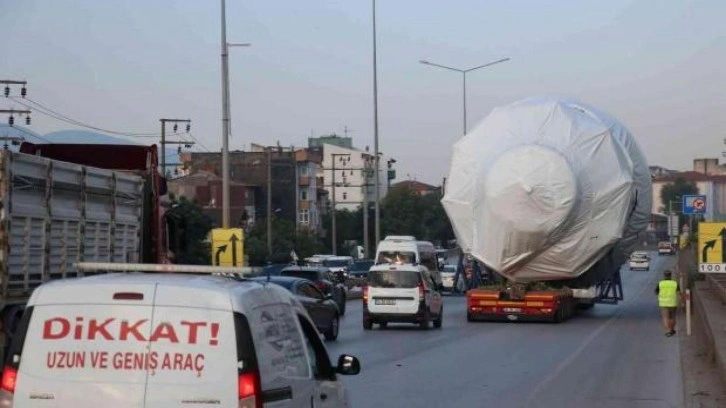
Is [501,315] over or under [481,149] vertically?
under

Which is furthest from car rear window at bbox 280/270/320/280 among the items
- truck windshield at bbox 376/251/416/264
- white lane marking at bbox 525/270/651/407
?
truck windshield at bbox 376/251/416/264

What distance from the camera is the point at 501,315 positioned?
37250mm

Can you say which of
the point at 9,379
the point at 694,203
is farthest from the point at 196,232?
the point at 9,379

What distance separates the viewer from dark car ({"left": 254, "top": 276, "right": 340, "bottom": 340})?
27.2 metres

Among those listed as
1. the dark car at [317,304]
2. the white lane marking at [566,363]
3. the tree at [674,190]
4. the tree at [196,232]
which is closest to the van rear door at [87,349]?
the white lane marking at [566,363]

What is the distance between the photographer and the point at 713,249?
96.8 ft

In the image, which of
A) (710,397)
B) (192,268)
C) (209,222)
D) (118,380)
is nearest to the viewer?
(118,380)

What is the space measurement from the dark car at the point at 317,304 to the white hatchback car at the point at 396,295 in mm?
4948

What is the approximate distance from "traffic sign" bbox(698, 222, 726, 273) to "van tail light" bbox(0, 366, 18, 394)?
24.3 meters

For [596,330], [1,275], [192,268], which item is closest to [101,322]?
[192,268]

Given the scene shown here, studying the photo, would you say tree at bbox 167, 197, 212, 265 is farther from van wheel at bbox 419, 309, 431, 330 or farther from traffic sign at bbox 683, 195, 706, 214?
traffic sign at bbox 683, 195, 706, 214

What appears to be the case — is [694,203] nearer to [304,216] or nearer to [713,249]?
[713,249]

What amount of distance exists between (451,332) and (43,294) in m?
26.5

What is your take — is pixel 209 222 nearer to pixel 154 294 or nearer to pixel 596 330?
pixel 596 330
